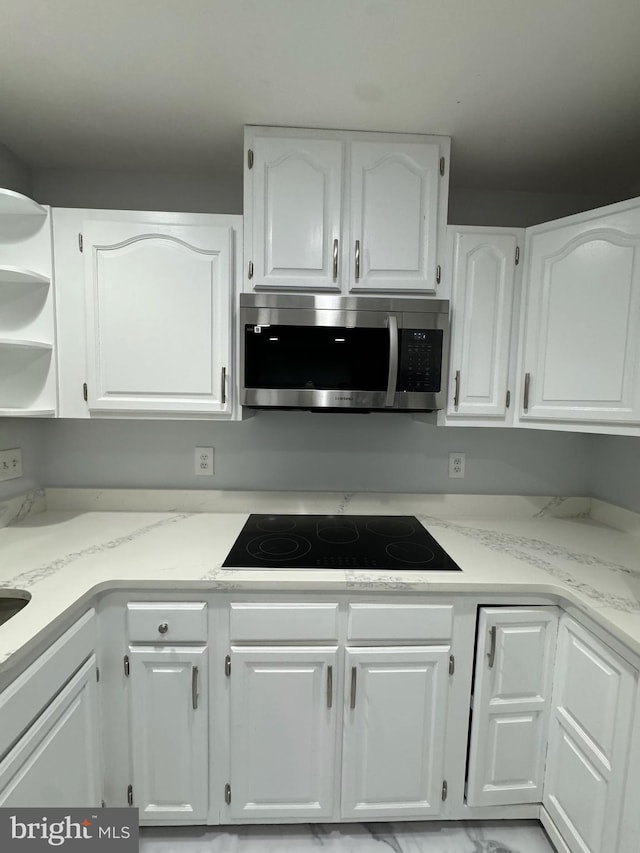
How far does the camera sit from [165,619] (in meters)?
1.19

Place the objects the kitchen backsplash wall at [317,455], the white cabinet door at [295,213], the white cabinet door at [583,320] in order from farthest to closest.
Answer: the kitchen backsplash wall at [317,455], the white cabinet door at [295,213], the white cabinet door at [583,320]

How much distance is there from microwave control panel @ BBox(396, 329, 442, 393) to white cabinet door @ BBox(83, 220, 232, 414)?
0.63 metres

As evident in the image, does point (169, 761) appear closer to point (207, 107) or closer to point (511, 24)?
point (207, 107)

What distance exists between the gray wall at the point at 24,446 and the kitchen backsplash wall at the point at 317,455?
0.04 meters

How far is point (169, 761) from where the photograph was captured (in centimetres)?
123

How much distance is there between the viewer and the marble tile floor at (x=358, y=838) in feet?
4.17

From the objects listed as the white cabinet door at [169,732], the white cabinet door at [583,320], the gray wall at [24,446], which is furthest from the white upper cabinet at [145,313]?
the white cabinet door at [583,320]

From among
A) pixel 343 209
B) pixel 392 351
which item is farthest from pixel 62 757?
pixel 343 209

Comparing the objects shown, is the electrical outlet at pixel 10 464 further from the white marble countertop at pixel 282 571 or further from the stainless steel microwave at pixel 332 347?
the stainless steel microwave at pixel 332 347

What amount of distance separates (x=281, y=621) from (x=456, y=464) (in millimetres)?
1069

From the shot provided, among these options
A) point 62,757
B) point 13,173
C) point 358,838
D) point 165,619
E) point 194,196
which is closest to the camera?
point 62,757

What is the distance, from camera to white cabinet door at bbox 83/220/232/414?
4.52 ft

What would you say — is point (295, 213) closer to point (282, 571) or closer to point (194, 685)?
point (282, 571)

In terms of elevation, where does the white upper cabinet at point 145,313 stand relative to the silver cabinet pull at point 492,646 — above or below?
above
